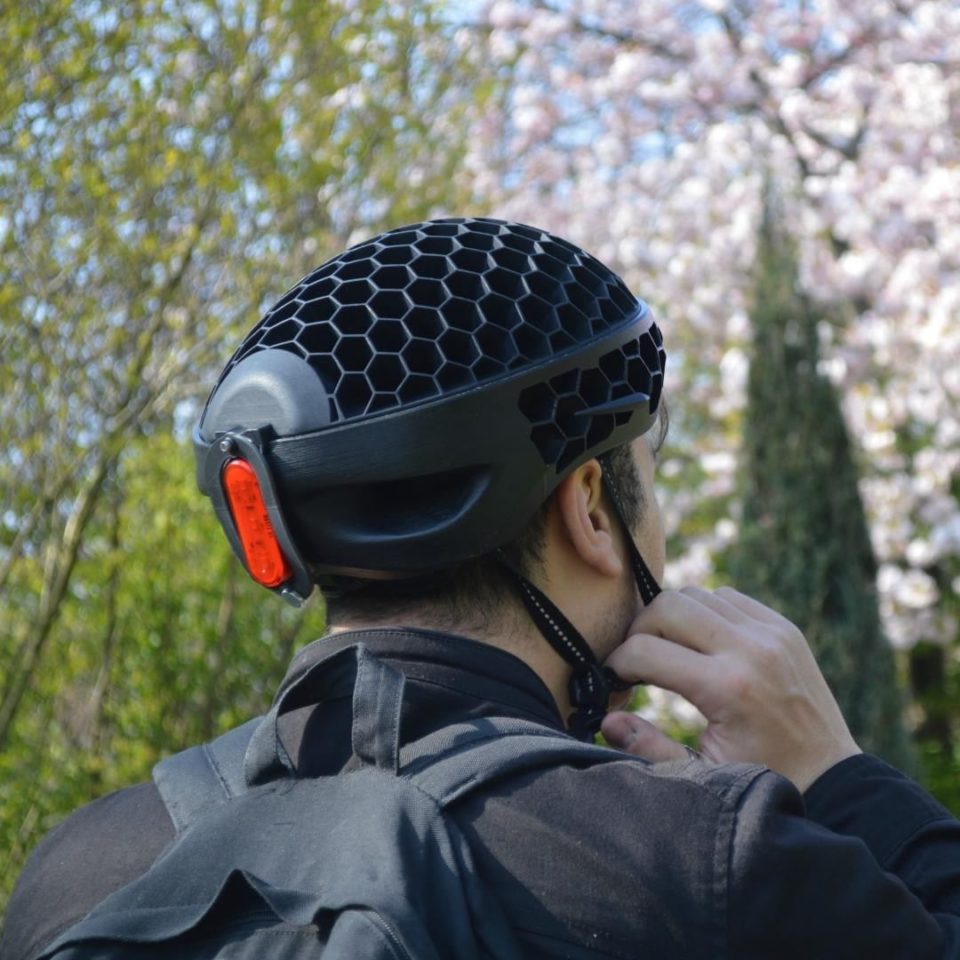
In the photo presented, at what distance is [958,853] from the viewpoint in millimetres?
1330

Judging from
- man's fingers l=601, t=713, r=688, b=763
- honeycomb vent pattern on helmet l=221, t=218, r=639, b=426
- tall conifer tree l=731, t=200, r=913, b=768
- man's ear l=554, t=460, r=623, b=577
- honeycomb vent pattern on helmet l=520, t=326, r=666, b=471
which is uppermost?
honeycomb vent pattern on helmet l=221, t=218, r=639, b=426

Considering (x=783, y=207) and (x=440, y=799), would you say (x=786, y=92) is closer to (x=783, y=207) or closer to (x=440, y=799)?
(x=783, y=207)

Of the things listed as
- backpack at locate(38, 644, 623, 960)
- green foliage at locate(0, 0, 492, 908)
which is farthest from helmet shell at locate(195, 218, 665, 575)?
green foliage at locate(0, 0, 492, 908)

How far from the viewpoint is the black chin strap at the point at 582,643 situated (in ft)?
4.64

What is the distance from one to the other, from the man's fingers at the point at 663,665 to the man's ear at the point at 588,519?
0.09 m

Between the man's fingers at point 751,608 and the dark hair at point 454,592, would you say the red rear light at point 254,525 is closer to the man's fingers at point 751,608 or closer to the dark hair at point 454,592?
the dark hair at point 454,592

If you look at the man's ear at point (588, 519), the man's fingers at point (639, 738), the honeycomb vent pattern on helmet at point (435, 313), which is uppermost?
the honeycomb vent pattern on helmet at point (435, 313)

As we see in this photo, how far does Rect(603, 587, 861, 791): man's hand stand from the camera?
147 cm

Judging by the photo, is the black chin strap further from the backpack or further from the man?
the backpack

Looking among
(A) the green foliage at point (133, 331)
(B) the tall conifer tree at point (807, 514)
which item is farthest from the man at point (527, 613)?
(B) the tall conifer tree at point (807, 514)

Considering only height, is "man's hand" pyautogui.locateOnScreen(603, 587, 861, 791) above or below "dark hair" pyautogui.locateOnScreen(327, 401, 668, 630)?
below

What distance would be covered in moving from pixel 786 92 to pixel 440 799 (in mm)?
8313

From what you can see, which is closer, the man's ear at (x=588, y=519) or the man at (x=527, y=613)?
the man at (x=527, y=613)

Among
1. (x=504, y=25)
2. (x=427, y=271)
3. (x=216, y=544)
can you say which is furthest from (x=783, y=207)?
(x=427, y=271)
